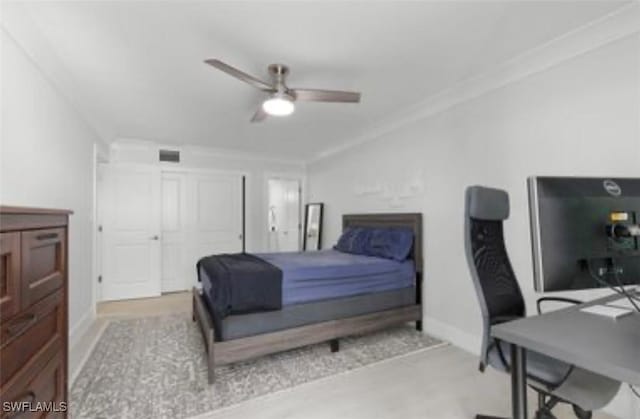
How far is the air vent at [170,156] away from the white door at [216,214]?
1.32 feet

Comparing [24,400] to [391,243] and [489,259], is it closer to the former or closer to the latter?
[489,259]

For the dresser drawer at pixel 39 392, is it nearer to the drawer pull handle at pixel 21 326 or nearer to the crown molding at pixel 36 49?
the drawer pull handle at pixel 21 326

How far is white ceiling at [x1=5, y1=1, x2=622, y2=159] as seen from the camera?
185 centimetres

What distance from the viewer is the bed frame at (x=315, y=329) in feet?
7.72

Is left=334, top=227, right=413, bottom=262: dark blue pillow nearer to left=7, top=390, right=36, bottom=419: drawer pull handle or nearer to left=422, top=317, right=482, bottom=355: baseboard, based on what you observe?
left=422, top=317, right=482, bottom=355: baseboard

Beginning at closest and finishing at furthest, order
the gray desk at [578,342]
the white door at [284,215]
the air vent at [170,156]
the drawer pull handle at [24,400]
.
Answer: the gray desk at [578,342], the drawer pull handle at [24,400], the air vent at [170,156], the white door at [284,215]

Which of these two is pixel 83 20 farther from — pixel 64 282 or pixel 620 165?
pixel 620 165

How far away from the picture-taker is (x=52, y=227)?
126 centimetres

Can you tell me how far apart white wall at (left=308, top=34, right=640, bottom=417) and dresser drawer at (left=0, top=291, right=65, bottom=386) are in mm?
2944

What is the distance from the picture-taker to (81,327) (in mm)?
3191

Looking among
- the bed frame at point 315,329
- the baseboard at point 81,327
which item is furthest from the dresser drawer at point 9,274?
the baseboard at point 81,327

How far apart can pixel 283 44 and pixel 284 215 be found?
14.0 feet

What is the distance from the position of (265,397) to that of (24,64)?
2.73 metres

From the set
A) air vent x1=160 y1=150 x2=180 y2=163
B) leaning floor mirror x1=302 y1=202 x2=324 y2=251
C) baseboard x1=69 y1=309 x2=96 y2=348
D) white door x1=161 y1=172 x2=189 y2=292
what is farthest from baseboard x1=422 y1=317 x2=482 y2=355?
air vent x1=160 y1=150 x2=180 y2=163
